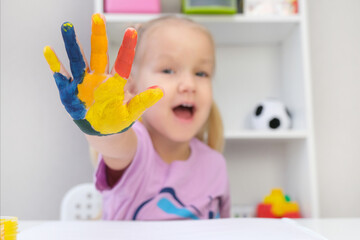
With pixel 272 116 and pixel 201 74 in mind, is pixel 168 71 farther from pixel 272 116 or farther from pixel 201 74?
pixel 272 116

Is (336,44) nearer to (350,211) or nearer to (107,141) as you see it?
(350,211)

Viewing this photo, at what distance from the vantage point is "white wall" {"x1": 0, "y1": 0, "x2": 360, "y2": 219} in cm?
101

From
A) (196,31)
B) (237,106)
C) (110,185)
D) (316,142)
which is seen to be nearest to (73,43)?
(110,185)

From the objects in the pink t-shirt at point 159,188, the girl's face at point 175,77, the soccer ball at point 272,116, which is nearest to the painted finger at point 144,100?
the pink t-shirt at point 159,188

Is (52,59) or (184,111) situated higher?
(52,59)

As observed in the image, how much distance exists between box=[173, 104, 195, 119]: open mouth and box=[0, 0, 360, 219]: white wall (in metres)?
0.25

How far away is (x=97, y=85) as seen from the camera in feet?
1.32

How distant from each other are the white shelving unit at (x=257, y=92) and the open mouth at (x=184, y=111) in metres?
0.28

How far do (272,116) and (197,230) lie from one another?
2.11 ft

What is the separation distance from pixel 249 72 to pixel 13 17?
686mm

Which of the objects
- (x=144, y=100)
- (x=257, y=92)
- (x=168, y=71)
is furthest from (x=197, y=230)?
(x=257, y=92)

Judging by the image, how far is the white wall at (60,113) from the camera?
101 cm

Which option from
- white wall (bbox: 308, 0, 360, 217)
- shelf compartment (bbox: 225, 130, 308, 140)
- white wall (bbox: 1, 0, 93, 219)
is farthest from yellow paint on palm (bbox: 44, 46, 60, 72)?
white wall (bbox: 308, 0, 360, 217)

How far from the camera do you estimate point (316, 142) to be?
1.20 metres
